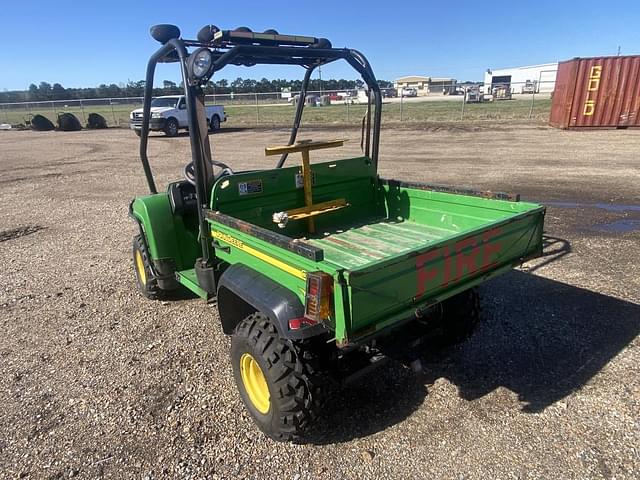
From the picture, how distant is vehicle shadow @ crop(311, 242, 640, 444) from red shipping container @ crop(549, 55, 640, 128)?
576 inches

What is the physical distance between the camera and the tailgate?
2082mm

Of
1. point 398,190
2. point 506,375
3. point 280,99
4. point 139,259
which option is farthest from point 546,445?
point 280,99

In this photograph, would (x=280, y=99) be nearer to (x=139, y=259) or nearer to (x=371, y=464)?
(x=139, y=259)

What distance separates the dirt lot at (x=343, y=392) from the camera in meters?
2.44

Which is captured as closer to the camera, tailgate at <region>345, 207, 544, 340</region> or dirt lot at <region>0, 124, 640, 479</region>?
tailgate at <region>345, 207, 544, 340</region>

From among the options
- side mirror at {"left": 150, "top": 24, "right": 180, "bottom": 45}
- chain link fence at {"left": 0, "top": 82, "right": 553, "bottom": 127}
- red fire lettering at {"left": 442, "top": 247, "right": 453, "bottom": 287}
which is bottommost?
chain link fence at {"left": 0, "top": 82, "right": 553, "bottom": 127}

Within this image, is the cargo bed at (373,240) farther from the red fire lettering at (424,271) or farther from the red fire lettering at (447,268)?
the red fire lettering at (424,271)

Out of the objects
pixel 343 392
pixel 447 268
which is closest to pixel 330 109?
pixel 343 392

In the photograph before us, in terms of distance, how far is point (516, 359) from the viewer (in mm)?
3275

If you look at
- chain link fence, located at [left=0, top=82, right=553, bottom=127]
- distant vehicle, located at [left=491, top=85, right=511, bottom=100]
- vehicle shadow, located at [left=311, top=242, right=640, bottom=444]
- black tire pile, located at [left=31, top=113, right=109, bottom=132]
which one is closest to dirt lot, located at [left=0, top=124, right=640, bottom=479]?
vehicle shadow, located at [left=311, top=242, right=640, bottom=444]

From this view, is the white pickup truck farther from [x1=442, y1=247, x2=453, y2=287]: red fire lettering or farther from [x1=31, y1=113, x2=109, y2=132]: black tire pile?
[x1=442, y1=247, x2=453, y2=287]: red fire lettering

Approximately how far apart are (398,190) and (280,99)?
3409cm

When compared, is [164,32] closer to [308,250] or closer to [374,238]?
[308,250]

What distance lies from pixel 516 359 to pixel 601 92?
1618 cm
